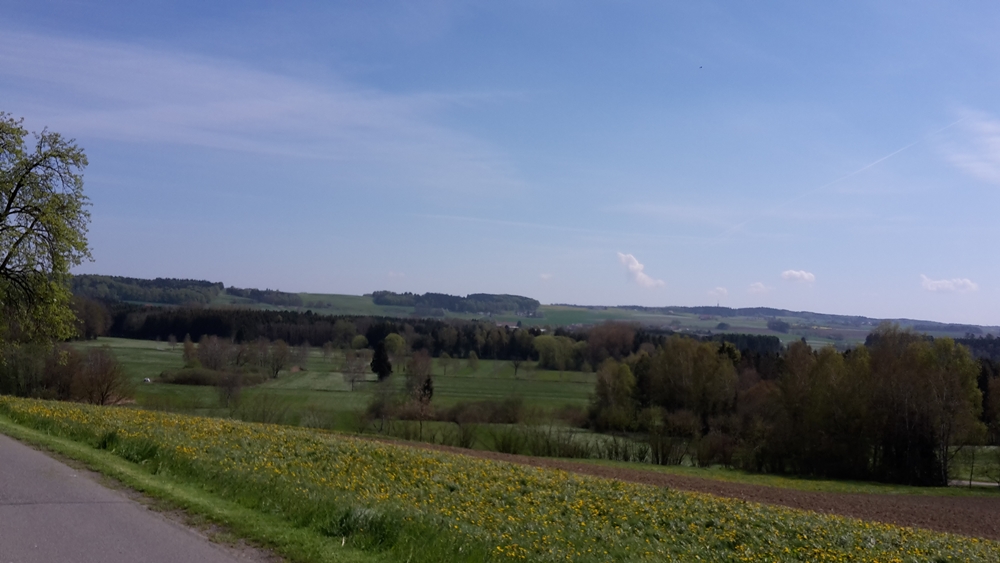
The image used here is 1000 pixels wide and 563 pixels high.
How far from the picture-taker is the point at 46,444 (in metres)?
16.0

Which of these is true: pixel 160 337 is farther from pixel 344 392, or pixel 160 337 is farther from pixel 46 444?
pixel 46 444

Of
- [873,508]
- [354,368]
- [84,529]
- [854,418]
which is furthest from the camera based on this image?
[354,368]

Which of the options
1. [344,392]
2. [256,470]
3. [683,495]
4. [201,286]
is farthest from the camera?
[201,286]

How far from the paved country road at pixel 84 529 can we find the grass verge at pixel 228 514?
1.34ft

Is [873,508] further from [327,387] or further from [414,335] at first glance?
[414,335]

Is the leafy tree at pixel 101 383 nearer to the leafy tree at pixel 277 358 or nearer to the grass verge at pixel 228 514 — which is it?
the leafy tree at pixel 277 358

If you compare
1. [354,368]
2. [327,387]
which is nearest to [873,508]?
[327,387]

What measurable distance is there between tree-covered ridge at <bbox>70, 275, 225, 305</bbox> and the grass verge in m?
136

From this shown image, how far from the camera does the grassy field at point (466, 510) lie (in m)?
9.59

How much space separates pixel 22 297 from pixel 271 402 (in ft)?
97.1

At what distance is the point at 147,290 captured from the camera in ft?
531

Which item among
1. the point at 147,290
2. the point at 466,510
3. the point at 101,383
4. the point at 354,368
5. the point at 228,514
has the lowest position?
the point at 354,368

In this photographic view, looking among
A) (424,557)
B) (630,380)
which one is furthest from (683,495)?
(630,380)

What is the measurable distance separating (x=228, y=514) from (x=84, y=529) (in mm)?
1713
